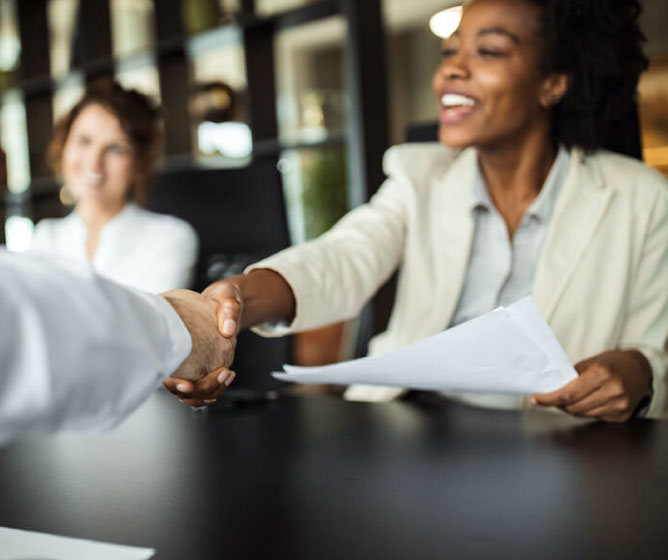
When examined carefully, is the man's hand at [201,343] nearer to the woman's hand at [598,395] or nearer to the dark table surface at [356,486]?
the dark table surface at [356,486]

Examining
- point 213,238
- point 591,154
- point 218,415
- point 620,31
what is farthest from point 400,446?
point 213,238

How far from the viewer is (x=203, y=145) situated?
10.3 feet

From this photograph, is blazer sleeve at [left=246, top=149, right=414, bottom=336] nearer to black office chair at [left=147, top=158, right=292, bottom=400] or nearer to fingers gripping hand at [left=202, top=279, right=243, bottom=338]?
fingers gripping hand at [left=202, top=279, right=243, bottom=338]

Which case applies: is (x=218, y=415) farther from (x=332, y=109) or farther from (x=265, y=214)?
(x=332, y=109)

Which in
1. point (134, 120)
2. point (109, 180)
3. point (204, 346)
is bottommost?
point (204, 346)

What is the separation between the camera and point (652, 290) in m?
1.16

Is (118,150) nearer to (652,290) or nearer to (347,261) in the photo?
(347,261)

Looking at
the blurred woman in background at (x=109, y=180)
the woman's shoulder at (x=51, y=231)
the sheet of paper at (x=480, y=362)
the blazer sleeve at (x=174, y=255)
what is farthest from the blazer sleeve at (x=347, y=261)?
the woman's shoulder at (x=51, y=231)

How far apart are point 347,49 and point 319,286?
147 cm

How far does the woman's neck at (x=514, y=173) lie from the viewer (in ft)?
4.36

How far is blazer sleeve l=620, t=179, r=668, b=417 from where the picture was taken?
113 centimetres

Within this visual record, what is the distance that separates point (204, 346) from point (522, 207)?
0.86 meters

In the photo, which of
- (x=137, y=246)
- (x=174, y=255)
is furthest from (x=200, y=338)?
(x=137, y=246)

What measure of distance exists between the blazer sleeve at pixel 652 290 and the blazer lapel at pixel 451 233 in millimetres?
288
